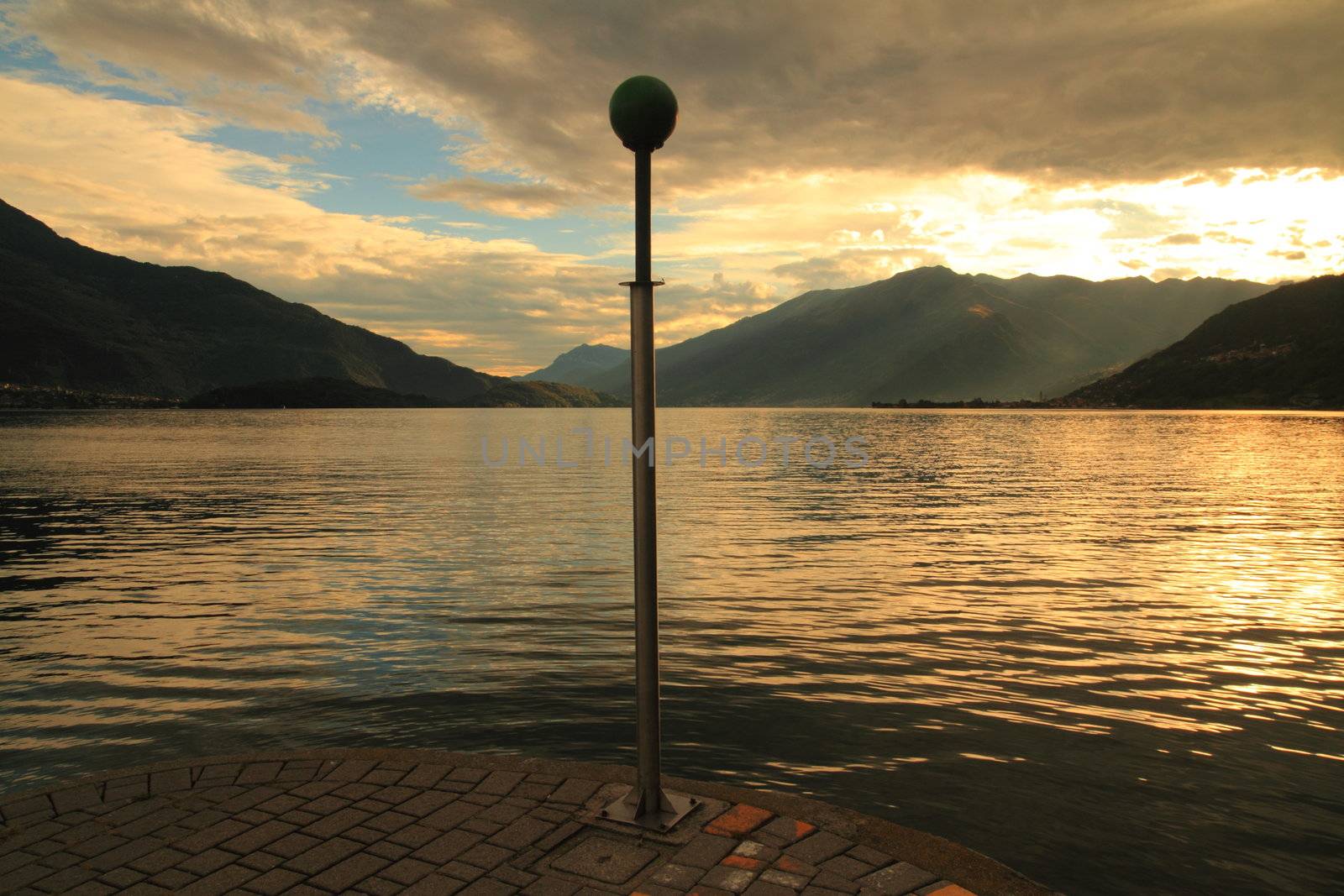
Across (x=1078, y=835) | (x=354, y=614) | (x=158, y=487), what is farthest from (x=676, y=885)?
(x=158, y=487)

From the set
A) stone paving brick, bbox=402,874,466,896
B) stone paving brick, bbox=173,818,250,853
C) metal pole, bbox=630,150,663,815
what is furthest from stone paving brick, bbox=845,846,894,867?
stone paving brick, bbox=173,818,250,853

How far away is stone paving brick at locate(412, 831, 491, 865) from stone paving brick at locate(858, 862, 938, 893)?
2.28 metres

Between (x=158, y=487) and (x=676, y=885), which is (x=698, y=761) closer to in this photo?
(x=676, y=885)

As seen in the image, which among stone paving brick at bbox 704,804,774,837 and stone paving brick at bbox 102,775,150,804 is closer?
stone paving brick at bbox 704,804,774,837

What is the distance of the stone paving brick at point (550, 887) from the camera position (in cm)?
444

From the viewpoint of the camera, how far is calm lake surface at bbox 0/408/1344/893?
21.7 feet

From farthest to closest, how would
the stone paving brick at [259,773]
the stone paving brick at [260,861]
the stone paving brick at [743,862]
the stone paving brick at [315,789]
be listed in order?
the stone paving brick at [259,773]
the stone paving brick at [315,789]
the stone paving brick at [260,861]
the stone paving brick at [743,862]

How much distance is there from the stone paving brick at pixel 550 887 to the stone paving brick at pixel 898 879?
5.14ft

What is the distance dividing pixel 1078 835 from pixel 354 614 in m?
10.3

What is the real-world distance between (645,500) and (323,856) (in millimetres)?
2801

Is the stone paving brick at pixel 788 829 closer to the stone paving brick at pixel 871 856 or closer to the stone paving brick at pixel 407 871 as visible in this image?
the stone paving brick at pixel 871 856

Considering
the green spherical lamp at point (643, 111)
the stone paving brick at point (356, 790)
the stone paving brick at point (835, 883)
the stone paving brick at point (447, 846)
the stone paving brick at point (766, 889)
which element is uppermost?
the green spherical lamp at point (643, 111)

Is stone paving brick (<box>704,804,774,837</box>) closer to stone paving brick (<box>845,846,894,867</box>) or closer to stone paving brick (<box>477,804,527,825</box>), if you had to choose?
stone paving brick (<box>845,846,894,867</box>)

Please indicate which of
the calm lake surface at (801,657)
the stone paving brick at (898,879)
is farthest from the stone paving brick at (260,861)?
the stone paving brick at (898,879)
